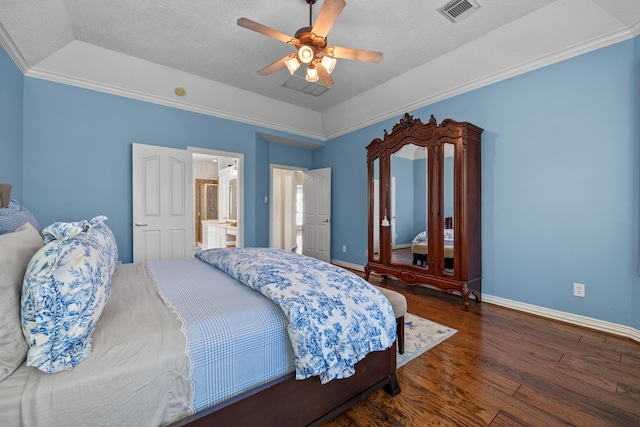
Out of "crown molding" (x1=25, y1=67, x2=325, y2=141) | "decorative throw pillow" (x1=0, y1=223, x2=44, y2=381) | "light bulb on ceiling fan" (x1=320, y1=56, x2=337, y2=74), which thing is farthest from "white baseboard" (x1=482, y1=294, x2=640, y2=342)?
"crown molding" (x1=25, y1=67, x2=325, y2=141)

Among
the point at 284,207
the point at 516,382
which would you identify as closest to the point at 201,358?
the point at 516,382

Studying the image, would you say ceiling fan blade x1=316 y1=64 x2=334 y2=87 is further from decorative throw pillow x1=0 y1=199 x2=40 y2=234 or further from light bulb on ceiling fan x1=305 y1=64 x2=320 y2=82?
decorative throw pillow x1=0 y1=199 x2=40 y2=234

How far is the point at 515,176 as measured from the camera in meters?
3.03

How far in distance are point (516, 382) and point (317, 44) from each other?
2.81 metres

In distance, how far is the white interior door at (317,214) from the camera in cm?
540

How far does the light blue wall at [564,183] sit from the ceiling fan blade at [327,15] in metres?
2.23

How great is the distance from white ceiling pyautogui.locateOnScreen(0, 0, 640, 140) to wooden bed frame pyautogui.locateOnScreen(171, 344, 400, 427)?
2895 mm

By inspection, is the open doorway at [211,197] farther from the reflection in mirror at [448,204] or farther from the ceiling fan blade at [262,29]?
the reflection in mirror at [448,204]

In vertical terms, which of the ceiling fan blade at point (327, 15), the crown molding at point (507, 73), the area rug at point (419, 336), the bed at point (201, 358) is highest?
the crown molding at point (507, 73)

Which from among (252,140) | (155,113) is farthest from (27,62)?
(252,140)

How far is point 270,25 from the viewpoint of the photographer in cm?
278

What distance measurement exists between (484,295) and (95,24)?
16.7 ft

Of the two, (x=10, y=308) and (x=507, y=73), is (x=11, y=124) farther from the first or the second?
(x=507, y=73)

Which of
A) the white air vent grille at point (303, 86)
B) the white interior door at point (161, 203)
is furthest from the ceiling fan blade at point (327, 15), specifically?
the white interior door at point (161, 203)
